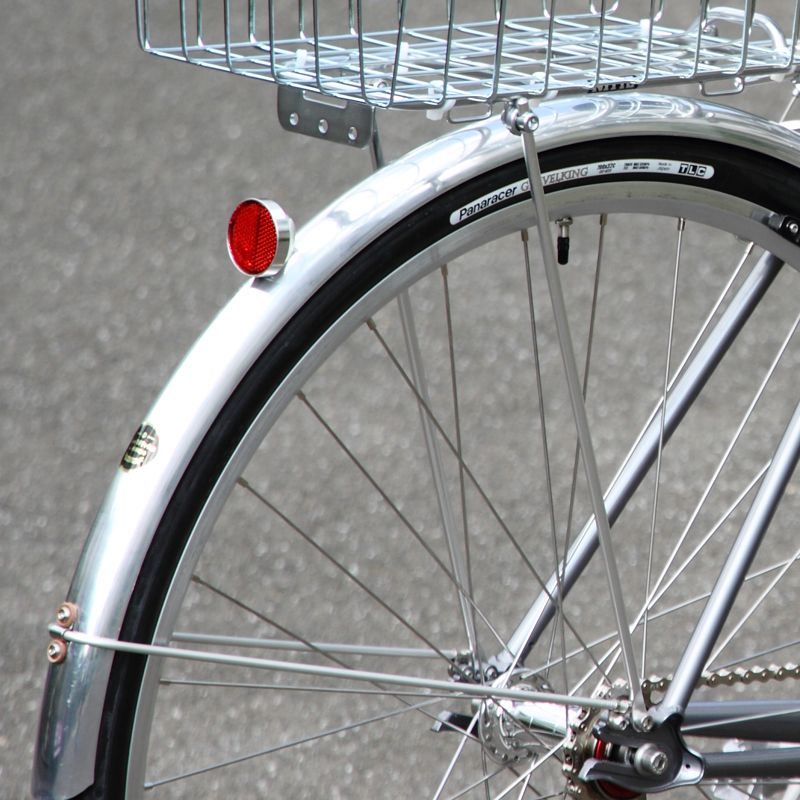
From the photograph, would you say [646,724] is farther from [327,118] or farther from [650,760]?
[327,118]

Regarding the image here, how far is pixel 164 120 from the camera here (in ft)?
16.0

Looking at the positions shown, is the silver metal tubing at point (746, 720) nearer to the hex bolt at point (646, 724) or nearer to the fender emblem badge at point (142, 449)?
the hex bolt at point (646, 724)

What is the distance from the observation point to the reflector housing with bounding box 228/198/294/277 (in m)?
1.26

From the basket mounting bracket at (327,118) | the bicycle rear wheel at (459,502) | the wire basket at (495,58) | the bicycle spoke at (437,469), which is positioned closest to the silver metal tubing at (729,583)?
the bicycle rear wheel at (459,502)

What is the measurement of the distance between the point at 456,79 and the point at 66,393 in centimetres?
226

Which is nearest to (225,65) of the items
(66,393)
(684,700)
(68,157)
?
(684,700)

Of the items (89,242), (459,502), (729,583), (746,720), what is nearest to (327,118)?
(729,583)

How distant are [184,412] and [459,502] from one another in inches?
69.9

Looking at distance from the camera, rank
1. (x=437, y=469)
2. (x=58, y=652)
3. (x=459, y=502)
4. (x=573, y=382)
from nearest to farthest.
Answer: (x=58, y=652) < (x=573, y=382) < (x=437, y=469) < (x=459, y=502)

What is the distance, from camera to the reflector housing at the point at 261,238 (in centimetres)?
126

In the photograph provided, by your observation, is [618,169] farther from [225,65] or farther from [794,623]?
[794,623]

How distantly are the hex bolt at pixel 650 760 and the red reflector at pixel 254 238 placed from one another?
0.62 meters

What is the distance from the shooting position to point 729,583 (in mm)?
1471

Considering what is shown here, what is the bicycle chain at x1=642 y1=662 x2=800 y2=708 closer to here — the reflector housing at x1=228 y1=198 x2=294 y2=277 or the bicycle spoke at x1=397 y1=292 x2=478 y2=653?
the bicycle spoke at x1=397 y1=292 x2=478 y2=653
